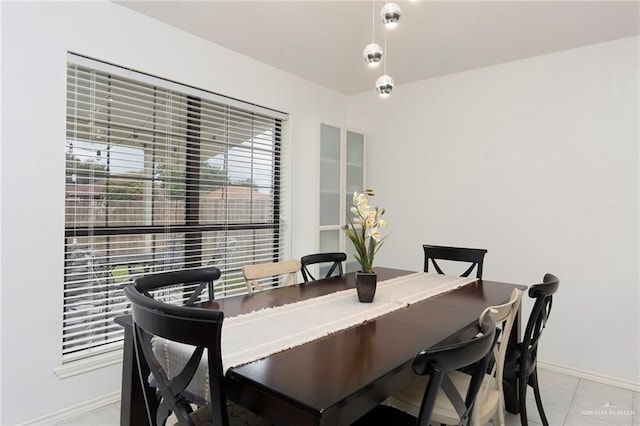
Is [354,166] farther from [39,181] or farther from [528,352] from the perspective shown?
[39,181]

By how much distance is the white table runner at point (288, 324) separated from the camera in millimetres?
1268

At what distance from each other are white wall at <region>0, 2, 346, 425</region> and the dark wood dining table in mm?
977

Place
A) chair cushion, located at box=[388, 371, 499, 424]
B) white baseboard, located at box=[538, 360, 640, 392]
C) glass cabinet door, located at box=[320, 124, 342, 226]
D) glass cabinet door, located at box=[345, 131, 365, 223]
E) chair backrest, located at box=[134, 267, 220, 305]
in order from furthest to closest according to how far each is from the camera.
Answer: glass cabinet door, located at box=[345, 131, 365, 223] → glass cabinet door, located at box=[320, 124, 342, 226] → white baseboard, located at box=[538, 360, 640, 392] → chair backrest, located at box=[134, 267, 220, 305] → chair cushion, located at box=[388, 371, 499, 424]

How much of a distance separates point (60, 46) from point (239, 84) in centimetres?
132

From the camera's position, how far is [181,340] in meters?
1.07

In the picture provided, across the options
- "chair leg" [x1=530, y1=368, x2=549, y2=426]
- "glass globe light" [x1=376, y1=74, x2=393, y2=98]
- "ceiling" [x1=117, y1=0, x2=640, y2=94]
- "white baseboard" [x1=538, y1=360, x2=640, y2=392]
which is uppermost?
"ceiling" [x1=117, y1=0, x2=640, y2=94]

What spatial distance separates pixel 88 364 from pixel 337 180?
8.52 ft

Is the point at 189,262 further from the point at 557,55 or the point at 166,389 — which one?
the point at 557,55

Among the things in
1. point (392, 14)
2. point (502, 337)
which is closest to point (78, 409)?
point (502, 337)

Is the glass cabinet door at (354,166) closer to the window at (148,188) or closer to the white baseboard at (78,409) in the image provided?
the window at (148,188)

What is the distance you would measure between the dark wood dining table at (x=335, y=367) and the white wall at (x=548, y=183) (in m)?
1.56

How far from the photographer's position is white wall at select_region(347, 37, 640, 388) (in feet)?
9.36

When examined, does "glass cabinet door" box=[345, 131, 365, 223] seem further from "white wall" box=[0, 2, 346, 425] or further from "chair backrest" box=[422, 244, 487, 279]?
"white wall" box=[0, 2, 346, 425]

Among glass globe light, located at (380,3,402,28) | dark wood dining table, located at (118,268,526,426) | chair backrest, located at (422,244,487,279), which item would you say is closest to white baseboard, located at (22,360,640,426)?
dark wood dining table, located at (118,268,526,426)
